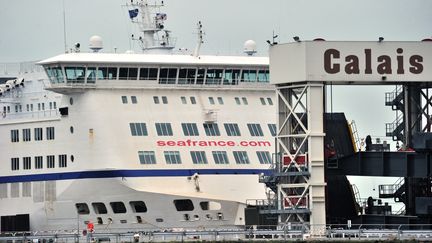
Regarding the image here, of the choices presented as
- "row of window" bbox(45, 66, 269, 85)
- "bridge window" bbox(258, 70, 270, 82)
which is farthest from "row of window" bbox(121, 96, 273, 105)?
"bridge window" bbox(258, 70, 270, 82)

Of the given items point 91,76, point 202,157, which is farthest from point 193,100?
point 91,76

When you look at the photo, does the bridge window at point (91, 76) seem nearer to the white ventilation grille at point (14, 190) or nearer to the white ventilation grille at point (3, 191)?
the white ventilation grille at point (14, 190)

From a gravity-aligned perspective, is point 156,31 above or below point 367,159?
above

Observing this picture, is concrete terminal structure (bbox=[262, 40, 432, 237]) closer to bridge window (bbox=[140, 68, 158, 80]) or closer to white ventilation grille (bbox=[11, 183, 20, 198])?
bridge window (bbox=[140, 68, 158, 80])

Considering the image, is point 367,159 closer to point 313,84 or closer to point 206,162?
point 313,84

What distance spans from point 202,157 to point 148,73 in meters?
5.35

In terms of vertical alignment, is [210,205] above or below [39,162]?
below

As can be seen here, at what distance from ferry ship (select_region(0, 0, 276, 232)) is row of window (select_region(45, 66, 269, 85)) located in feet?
0.17

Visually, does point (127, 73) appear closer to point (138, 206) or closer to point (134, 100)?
point (134, 100)

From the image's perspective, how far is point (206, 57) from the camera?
91.2 metres

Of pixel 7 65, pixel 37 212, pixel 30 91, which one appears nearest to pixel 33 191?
pixel 37 212

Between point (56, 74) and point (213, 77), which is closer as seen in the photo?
point (56, 74)

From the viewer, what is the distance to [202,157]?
8819cm

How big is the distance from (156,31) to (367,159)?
2206 centimetres
